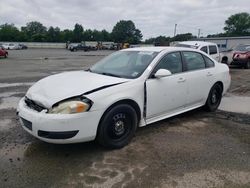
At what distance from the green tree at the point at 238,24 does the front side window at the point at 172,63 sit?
4227 inches

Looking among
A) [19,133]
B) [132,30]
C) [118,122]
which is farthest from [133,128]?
[132,30]

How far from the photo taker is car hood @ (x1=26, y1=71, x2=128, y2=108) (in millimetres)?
3781

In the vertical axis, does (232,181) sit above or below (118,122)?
below

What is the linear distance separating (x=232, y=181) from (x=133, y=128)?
5.41 feet

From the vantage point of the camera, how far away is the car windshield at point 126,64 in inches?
183

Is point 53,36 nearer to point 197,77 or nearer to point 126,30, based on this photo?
point 126,30

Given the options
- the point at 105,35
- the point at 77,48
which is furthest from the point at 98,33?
the point at 77,48

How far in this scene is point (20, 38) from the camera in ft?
275

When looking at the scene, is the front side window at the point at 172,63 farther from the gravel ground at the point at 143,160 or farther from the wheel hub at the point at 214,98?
the wheel hub at the point at 214,98

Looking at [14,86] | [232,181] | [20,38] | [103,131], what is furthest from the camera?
[20,38]

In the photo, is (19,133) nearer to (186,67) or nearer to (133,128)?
(133,128)

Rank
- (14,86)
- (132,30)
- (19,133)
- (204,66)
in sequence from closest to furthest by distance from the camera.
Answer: (19,133) → (204,66) → (14,86) → (132,30)

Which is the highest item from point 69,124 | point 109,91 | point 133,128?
point 109,91

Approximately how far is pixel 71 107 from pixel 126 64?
172 cm
